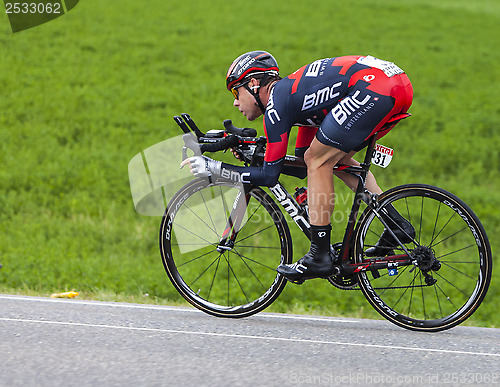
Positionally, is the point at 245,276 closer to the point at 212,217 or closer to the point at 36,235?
the point at 212,217

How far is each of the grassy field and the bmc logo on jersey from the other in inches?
80.8

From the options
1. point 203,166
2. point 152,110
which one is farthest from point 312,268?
point 152,110

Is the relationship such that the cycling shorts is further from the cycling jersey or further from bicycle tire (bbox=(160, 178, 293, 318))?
bicycle tire (bbox=(160, 178, 293, 318))

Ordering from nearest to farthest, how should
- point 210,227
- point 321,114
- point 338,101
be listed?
point 338,101 → point 321,114 → point 210,227

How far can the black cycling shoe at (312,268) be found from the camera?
4.93 meters

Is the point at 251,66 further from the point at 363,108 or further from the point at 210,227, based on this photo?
the point at 210,227

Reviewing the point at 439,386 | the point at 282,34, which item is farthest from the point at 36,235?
the point at 282,34

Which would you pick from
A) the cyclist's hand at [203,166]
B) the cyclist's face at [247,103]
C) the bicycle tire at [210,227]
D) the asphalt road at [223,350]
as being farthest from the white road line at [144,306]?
the cyclist's face at [247,103]

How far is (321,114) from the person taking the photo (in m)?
4.91

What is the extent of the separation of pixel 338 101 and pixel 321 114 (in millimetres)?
166

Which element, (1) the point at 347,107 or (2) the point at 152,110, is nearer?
(1) the point at 347,107

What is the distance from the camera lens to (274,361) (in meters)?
4.18

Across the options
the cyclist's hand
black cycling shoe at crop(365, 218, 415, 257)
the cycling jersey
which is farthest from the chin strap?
black cycling shoe at crop(365, 218, 415, 257)

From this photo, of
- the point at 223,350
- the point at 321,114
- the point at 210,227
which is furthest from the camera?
the point at 210,227
